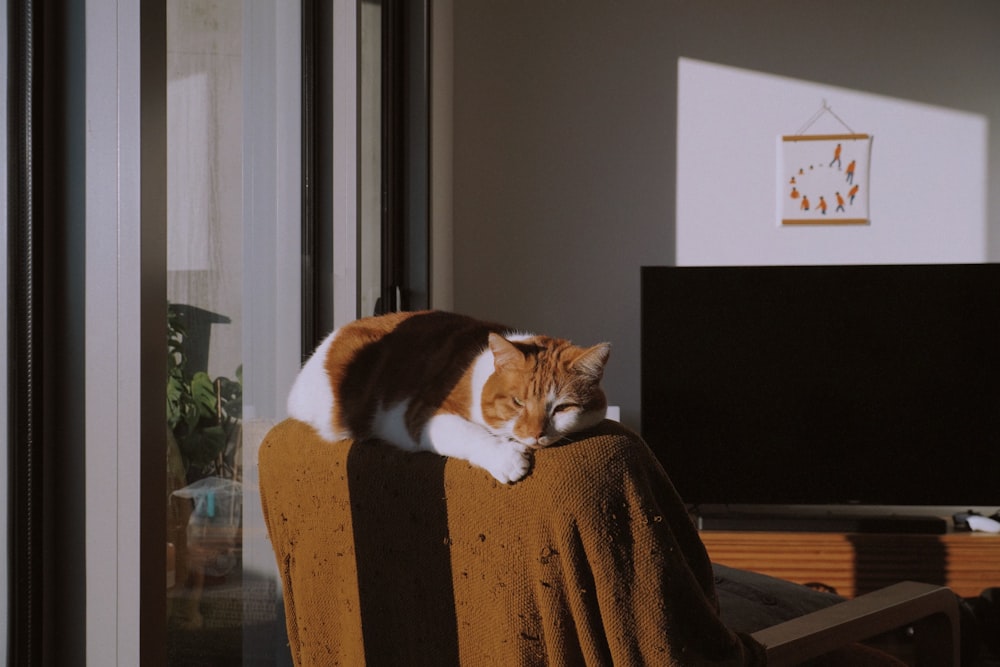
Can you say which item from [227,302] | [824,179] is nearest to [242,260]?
[227,302]

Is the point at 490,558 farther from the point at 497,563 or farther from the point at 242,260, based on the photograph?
the point at 242,260

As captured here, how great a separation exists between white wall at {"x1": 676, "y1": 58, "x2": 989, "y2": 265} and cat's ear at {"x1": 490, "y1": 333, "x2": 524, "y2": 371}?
185cm

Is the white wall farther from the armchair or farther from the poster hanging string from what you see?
the armchair

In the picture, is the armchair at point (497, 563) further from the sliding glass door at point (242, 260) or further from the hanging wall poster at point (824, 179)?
the hanging wall poster at point (824, 179)

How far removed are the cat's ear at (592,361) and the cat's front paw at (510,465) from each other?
0.30 m

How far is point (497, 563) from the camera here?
735 millimetres

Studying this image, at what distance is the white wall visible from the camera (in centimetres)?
264

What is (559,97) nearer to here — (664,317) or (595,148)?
(595,148)

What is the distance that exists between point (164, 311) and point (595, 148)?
207 cm

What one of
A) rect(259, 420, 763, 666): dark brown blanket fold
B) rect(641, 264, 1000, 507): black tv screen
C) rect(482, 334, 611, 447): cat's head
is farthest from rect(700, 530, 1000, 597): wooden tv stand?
rect(259, 420, 763, 666): dark brown blanket fold

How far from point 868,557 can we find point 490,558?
1.95 metres

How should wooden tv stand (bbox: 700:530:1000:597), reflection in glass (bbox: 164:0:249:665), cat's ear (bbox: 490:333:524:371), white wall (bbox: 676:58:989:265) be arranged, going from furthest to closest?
white wall (bbox: 676:58:989:265)
wooden tv stand (bbox: 700:530:1000:597)
reflection in glass (bbox: 164:0:249:665)
cat's ear (bbox: 490:333:524:371)

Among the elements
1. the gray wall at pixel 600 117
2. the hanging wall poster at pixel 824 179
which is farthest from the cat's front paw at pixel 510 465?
the hanging wall poster at pixel 824 179

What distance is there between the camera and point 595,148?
2.77 meters
